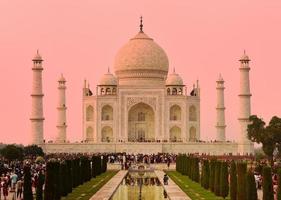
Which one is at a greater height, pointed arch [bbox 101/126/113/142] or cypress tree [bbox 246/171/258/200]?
pointed arch [bbox 101/126/113/142]

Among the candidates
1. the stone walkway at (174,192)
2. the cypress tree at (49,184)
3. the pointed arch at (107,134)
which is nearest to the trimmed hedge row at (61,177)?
the cypress tree at (49,184)

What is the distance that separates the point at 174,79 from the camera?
4997 cm

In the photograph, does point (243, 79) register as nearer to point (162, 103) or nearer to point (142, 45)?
point (162, 103)

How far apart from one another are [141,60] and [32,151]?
1320cm

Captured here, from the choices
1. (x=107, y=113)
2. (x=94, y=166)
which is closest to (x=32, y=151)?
(x=107, y=113)

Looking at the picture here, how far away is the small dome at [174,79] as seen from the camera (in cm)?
4988

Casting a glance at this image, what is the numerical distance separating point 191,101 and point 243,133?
18.8 ft

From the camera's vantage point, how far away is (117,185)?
2398 cm

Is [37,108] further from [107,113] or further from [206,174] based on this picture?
[206,174]

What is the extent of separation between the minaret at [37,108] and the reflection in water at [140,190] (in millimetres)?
17109

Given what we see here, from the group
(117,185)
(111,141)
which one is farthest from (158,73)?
(117,185)

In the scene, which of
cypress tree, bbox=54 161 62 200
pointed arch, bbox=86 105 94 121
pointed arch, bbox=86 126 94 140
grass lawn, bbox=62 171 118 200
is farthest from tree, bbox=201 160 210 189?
pointed arch, bbox=86 105 94 121

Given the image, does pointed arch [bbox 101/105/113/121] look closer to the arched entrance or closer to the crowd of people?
the arched entrance

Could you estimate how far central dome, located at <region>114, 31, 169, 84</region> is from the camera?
5041 centimetres
